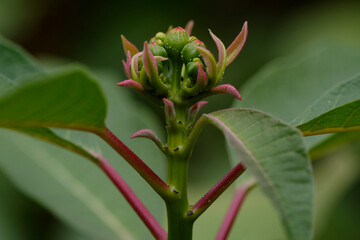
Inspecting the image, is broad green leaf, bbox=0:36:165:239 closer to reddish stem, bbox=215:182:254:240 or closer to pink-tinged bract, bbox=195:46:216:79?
reddish stem, bbox=215:182:254:240

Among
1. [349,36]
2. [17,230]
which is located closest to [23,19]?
[17,230]

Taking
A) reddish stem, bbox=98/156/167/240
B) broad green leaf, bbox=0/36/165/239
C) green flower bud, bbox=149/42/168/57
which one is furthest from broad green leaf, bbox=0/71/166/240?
green flower bud, bbox=149/42/168/57

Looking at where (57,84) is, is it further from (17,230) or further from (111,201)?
(17,230)

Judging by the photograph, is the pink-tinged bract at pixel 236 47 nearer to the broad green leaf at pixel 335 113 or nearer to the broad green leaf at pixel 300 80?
the broad green leaf at pixel 335 113

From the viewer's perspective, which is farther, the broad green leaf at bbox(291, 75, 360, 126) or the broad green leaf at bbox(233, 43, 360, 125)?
the broad green leaf at bbox(233, 43, 360, 125)

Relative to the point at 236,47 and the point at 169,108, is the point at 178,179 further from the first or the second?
the point at 236,47
